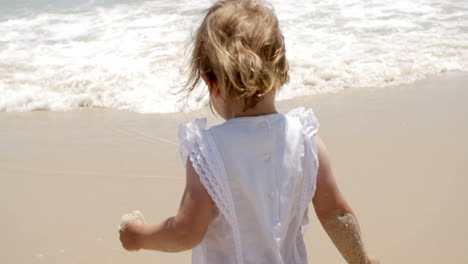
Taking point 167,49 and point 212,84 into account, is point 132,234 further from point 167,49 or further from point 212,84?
point 167,49

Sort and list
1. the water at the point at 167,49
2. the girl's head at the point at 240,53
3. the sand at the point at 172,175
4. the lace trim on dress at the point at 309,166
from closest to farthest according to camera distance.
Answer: the girl's head at the point at 240,53 < the lace trim on dress at the point at 309,166 < the sand at the point at 172,175 < the water at the point at 167,49

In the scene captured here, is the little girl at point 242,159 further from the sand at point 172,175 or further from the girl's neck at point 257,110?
the sand at point 172,175

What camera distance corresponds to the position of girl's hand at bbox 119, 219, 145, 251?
1374 millimetres

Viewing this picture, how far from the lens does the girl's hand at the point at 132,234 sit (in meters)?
1.37

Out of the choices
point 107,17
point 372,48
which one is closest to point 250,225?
point 372,48

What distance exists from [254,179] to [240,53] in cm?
31

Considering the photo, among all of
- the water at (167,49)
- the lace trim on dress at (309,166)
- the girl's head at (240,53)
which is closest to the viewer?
the girl's head at (240,53)

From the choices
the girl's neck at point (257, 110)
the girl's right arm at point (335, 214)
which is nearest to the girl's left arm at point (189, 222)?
the girl's neck at point (257, 110)

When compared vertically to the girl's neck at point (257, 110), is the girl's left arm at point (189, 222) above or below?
below

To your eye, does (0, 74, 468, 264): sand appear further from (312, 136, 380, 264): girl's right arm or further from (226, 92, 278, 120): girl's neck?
(226, 92, 278, 120): girl's neck

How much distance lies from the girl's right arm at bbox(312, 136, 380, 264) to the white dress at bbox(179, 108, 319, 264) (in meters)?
0.05

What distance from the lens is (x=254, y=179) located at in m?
1.27

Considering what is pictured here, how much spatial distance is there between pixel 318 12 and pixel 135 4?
3.41 metres

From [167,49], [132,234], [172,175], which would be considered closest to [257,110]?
[132,234]
